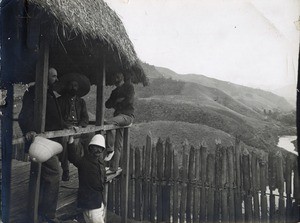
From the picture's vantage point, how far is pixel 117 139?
5.80 meters

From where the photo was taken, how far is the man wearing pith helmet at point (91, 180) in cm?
424

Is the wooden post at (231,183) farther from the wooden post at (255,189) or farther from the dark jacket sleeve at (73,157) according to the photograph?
the dark jacket sleeve at (73,157)

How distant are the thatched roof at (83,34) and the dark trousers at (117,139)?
892mm

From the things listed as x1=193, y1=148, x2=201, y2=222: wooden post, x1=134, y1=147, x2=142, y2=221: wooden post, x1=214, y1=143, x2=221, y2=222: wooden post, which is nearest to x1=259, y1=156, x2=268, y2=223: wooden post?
x1=214, y1=143, x2=221, y2=222: wooden post

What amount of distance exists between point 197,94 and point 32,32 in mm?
9144

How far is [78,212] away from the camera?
176 inches

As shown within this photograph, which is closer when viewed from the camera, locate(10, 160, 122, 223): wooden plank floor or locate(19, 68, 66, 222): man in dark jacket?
locate(19, 68, 66, 222): man in dark jacket

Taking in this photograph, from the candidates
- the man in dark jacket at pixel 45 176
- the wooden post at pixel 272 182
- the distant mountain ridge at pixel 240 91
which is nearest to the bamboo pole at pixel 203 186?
the wooden post at pixel 272 182

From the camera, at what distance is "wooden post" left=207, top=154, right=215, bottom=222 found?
5.91m

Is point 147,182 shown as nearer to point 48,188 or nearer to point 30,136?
point 48,188

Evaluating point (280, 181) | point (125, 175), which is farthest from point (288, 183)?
point (125, 175)

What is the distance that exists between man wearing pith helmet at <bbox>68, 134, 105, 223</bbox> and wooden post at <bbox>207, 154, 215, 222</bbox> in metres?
2.43

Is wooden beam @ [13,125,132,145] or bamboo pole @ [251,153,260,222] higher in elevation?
wooden beam @ [13,125,132,145]

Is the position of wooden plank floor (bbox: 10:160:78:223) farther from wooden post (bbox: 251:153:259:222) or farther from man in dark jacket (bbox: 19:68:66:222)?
wooden post (bbox: 251:153:259:222)
